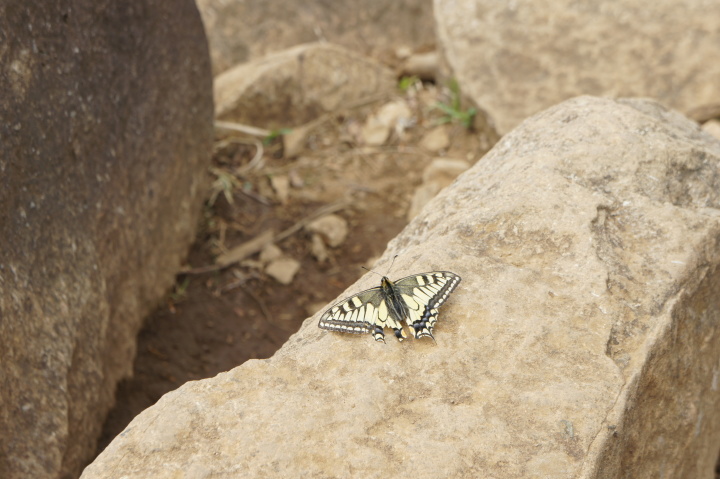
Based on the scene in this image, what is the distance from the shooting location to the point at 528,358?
7.06 ft

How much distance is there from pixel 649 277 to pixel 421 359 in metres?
0.78

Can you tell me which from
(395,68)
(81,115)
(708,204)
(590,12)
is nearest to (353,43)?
(395,68)

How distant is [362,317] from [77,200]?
137 centimetres

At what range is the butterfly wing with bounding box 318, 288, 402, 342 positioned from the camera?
→ 86.7 inches

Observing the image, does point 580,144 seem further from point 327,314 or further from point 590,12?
point 590,12

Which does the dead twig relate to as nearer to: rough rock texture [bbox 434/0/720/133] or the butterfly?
rough rock texture [bbox 434/0/720/133]

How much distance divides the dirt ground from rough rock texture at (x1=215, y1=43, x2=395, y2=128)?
0.43 feet

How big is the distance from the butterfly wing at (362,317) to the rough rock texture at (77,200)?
1.15 meters

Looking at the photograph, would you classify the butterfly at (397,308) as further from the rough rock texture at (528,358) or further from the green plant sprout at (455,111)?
the green plant sprout at (455,111)

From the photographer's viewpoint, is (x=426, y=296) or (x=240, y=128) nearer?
(x=426, y=296)

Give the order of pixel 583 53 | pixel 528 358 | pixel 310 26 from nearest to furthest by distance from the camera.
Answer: pixel 528 358 → pixel 583 53 → pixel 310 26

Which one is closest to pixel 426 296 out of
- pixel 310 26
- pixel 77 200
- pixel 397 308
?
pixel 397 308

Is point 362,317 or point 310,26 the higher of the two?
point 362,317

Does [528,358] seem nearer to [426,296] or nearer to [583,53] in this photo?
[426,296]
